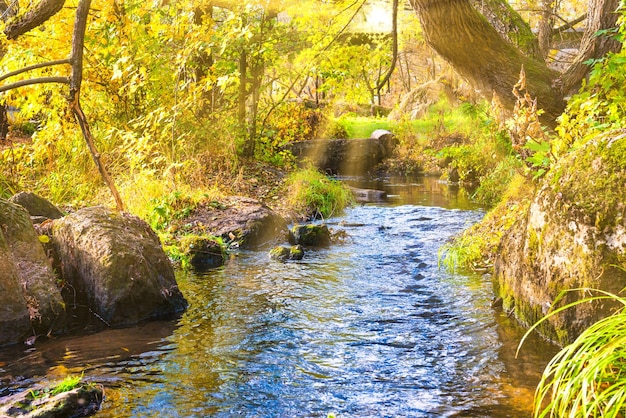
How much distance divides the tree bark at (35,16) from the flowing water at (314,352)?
2.77 m

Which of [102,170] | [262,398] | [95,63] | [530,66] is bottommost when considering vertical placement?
[262,398]

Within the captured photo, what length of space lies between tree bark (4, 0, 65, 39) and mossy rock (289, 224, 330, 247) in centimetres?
539

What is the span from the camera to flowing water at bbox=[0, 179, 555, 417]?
4254mm

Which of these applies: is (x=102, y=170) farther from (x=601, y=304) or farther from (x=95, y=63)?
(x=95, y=63)

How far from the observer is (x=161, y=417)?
3.99 metres

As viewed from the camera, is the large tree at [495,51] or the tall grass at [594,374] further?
the large tree at [495,51]

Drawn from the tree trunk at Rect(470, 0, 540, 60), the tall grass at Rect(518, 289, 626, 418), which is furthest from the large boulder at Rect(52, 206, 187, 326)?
the tree trunk at Rect(470, 0, 540, 60)

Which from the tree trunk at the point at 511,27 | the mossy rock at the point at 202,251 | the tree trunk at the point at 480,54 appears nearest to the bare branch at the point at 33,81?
the tree trunk at the point at 480,54

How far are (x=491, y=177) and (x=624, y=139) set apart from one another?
30.5 ft

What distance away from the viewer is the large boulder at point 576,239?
469 cm

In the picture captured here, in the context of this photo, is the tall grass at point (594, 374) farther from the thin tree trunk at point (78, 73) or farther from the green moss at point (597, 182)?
the thin tree trunk at point (78, 73)

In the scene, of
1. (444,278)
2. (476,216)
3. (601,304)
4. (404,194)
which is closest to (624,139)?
(601,304)

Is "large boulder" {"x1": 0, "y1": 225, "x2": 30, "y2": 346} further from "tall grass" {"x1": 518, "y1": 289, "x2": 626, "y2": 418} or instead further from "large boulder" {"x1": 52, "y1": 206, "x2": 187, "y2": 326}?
"tall grass" {"x1": 518, "y1": 289, "x2": 626, "y2": 418}

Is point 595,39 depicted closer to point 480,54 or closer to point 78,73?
point 480,54
